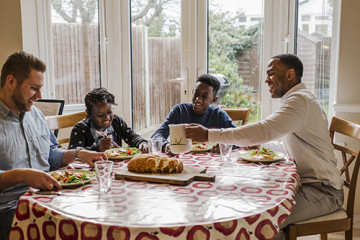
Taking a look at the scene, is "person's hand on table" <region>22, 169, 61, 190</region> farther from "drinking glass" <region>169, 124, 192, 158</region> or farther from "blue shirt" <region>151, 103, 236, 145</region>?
"blue shirt" <region>151, 103, 236, 145</region>

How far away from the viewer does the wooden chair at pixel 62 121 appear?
2293 mm

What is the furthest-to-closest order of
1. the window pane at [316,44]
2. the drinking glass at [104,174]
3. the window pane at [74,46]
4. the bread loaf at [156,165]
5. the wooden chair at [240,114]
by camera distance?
the window pane at [74,46], the window pane at [316,44], the wooden chair at [240,114], the bread loaf at [156,165], the drinking glass at [104,174]

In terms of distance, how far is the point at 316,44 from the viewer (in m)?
2.98

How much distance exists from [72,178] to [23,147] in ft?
1.32

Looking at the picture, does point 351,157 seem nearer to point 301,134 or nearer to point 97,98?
point 301,134

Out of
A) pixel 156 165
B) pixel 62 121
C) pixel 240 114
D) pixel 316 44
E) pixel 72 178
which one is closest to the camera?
pixel 72 178

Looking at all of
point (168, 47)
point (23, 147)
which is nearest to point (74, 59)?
point (168, 47)

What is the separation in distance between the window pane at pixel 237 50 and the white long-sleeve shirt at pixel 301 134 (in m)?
1.35

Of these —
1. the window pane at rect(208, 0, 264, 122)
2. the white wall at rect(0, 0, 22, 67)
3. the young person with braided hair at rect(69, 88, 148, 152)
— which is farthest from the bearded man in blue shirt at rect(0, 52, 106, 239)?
the window pane at rect(208, 0, 264, 122)

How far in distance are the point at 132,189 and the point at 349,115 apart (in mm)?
1865

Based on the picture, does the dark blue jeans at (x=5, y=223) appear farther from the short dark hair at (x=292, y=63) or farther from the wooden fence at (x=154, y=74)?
the wooden fence at (x=154, y=74)

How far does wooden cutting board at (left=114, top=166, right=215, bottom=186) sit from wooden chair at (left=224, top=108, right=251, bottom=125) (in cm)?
121

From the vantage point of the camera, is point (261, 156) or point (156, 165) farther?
point (261, 156)

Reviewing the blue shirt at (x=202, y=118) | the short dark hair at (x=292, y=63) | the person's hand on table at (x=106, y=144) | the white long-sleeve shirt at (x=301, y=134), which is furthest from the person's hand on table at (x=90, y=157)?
the short dark hair at (x=292, y=63)
